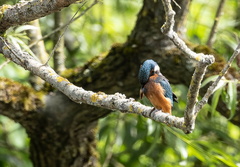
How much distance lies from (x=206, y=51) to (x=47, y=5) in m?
1.61

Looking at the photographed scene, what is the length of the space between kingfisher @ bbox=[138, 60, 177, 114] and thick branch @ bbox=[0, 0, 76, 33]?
56 centimetres

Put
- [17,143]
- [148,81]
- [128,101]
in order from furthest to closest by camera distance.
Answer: [17,143] < [148,81] < [128,101]

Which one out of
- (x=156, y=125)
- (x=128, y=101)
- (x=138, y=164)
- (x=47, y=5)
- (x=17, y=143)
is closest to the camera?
(x=128, y=101)

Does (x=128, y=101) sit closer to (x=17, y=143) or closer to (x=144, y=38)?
(x=144, y=38)

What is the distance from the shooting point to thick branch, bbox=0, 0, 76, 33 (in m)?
2.18

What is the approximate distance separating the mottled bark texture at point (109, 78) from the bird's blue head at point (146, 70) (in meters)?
0.92

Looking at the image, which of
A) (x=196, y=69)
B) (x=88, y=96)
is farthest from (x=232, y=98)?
(x=196, y=69)

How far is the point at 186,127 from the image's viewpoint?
167cm

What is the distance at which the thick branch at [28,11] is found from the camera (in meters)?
2.18

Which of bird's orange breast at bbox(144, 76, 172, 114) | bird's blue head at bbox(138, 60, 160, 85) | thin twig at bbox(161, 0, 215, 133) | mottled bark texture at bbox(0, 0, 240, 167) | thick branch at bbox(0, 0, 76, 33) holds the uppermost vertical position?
thin twig at bbox(161, 0, 215, 133)

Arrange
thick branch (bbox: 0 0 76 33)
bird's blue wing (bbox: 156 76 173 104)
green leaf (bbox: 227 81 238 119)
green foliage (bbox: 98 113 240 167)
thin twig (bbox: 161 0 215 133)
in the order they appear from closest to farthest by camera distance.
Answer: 1. thin twig (bbox: 161 0 215 133)
2. thick branch (bbox: 0 0 76 33)
3. bird's blue wing (bbox: 156 76 173 104)
4. green leaf (bbox: 227 81 238 119)
5. green foliage (bbox: 98 113 240 167)

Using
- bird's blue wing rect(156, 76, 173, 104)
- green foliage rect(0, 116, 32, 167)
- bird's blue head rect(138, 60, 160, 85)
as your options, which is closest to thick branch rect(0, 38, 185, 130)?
bird's blue head rect(138, 60, 160, 85)

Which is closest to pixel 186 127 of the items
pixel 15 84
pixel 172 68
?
pixel 172 68

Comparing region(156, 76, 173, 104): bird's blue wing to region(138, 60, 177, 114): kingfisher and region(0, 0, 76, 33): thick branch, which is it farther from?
region(0, 0, 76, 33): thick branch
